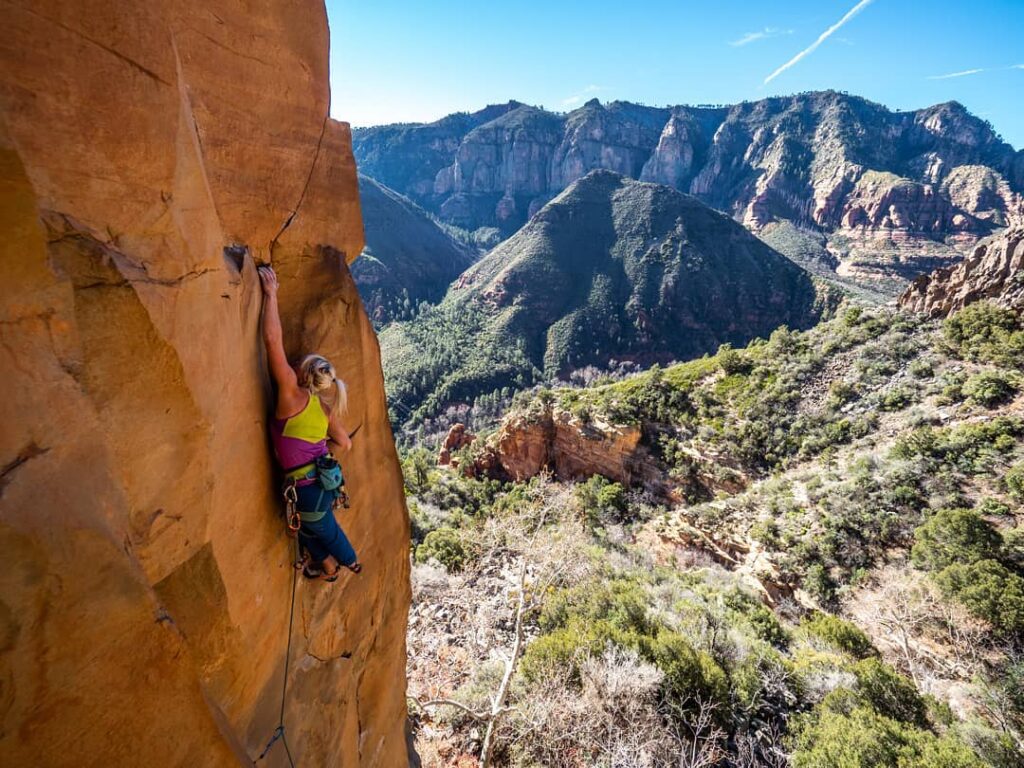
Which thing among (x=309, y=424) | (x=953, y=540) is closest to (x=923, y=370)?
(x=953, y=540)

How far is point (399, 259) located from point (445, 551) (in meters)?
105

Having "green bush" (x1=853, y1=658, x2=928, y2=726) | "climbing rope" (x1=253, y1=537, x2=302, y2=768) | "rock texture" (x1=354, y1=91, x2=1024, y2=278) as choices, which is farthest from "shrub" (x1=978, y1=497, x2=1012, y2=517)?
"rock texture" (x1=354, y1=91, x2=1024, y2=278)

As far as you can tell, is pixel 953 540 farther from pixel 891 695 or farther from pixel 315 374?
pixel 315 374

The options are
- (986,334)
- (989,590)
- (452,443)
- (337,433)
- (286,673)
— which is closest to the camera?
(286,673)

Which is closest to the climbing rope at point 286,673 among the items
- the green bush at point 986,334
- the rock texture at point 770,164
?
the green bush at point 986,334

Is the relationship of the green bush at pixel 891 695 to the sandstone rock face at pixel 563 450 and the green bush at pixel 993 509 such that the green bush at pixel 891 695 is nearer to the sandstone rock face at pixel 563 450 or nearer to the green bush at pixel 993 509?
the green bush at pixel 993 509

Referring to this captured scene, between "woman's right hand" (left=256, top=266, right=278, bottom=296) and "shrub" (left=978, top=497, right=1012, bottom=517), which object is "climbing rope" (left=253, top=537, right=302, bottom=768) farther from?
"shrub" (left=978, top=497, right=1012, bottom=517)

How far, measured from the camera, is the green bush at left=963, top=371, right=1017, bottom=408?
19578 mm

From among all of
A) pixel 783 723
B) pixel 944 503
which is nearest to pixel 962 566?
pixel 944 503

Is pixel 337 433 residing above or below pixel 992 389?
above

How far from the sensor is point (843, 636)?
13.8 metres

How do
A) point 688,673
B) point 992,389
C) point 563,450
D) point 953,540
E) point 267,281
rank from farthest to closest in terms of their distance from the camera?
point 563,450
point 992,389
point 953,540
point 688,673
point 267,281

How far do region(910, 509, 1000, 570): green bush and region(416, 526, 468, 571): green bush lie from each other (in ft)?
54.3

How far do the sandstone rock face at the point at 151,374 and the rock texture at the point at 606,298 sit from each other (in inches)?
2668
